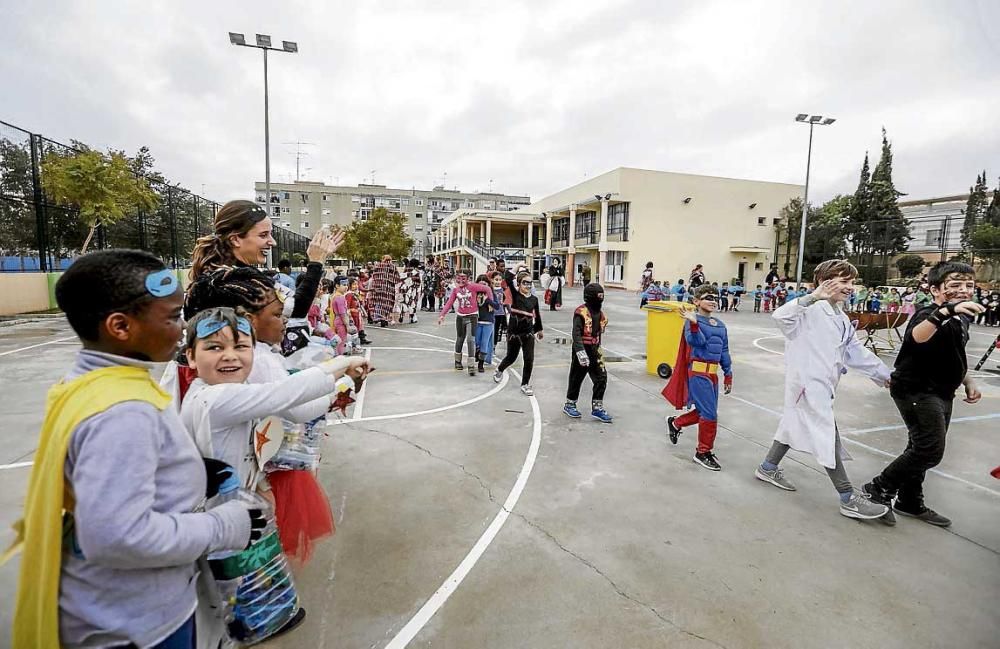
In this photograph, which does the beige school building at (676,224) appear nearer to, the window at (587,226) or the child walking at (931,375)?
the window at (587,226)

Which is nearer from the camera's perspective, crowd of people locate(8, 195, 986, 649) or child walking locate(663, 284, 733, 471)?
crowd of people locate(8, 195, 986, 649)

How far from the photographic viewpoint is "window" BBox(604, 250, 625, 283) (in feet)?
112

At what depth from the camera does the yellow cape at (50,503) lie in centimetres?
114

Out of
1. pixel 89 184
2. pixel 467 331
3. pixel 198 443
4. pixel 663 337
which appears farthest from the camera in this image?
pixel 89 184

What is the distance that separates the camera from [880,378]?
406cm

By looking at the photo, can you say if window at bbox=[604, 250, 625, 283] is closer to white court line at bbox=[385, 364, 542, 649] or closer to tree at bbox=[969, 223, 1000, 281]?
tree at bbox=[969, 223, 1000, 281]

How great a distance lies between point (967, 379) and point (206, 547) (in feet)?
16.5

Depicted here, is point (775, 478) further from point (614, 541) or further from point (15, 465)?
point (15, 465)

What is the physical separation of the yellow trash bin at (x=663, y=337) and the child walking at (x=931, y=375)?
4238 millimetres

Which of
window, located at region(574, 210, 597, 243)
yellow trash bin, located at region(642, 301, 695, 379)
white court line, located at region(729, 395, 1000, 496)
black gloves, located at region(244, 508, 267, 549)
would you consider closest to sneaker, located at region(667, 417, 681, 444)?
white court line, located at region(729, 395, 1000, 496)

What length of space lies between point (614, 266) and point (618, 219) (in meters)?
3.30

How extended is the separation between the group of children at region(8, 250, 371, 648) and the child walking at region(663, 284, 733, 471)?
399 cm

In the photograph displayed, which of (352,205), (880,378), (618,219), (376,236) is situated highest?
(352,205)

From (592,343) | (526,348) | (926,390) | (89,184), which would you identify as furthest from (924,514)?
(89,184)
